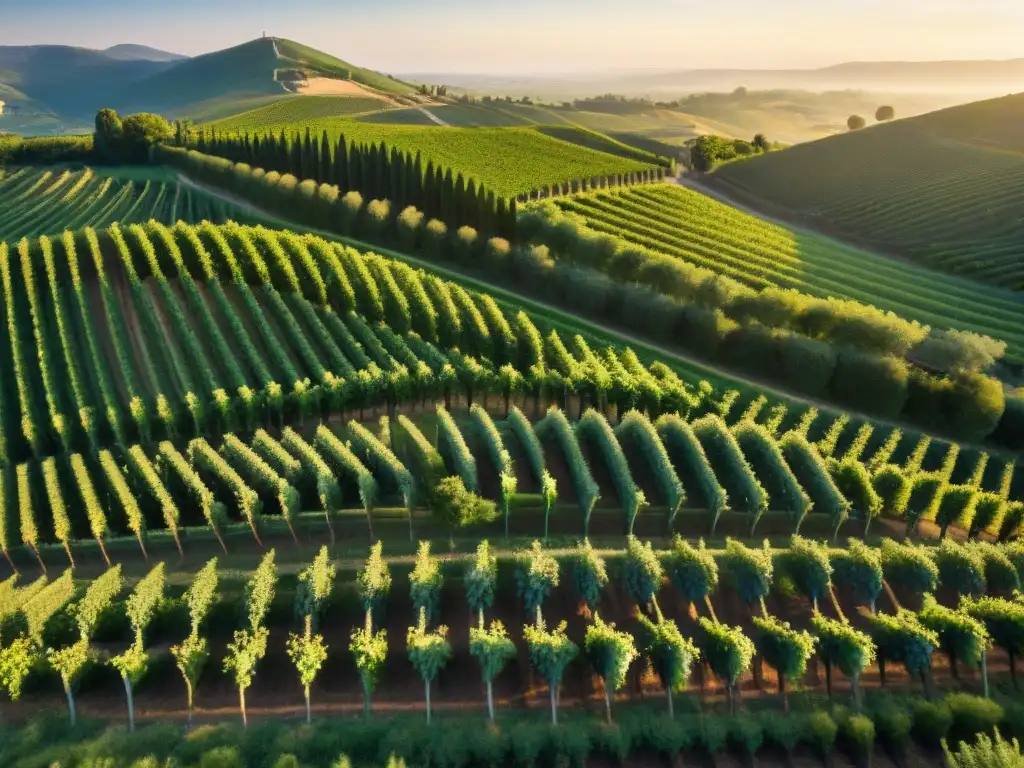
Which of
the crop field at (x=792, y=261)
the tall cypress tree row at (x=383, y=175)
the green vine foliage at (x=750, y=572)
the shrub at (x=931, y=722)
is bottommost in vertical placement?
the shrub at (x=931, y=722)

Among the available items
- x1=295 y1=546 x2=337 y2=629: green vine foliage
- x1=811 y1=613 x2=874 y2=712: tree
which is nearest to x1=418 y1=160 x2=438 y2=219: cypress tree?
x1=295 y1=546 x2=337 y2=629: green vine foliage

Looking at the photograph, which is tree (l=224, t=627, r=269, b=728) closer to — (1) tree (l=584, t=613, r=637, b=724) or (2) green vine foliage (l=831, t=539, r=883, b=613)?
(1) tree (l=584, t=613, r=637, b=724)

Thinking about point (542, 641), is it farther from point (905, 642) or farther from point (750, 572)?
point (905, 642)

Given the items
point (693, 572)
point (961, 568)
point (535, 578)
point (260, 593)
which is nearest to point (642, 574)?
point (693, 572)

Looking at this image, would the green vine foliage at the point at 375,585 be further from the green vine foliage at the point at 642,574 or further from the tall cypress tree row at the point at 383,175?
Answer: the tall cypress tree row at the point at 383,175

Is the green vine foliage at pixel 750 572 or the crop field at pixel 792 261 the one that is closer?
the green vine foliage at pixel 750 572

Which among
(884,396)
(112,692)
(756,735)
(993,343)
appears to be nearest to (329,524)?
(112,692)

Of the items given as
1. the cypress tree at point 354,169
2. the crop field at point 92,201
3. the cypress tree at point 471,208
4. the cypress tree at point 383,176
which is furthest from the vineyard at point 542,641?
the cypress tree at point 354,169
